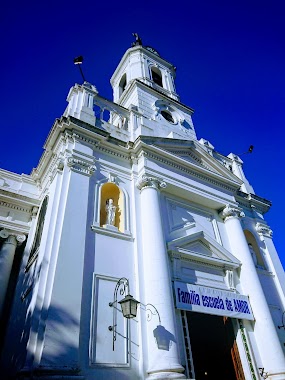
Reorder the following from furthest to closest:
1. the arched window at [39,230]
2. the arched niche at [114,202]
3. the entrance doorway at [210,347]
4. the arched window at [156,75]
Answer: the arched window at [156,75] < the entrance doorway at [210,347] < the arched window at [39,230] < the arched niche at [114,202]

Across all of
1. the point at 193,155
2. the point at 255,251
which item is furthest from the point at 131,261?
the point at 255,251

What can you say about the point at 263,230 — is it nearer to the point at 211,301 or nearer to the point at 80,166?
the point at 211,301

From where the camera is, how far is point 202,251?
11.1 m

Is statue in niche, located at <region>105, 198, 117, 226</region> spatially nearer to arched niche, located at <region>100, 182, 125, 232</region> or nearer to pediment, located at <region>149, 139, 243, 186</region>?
arched niche, located at <region>100, 182, 125, 232</region>

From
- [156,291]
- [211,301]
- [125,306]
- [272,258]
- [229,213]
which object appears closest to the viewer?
[125,306]

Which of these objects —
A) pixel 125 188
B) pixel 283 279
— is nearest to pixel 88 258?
pixel 125 188

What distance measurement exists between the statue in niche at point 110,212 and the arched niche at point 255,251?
25.4 feet

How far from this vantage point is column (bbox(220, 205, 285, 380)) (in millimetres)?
9227

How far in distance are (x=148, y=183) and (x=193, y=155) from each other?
14.3 ft

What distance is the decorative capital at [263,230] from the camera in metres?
14.9

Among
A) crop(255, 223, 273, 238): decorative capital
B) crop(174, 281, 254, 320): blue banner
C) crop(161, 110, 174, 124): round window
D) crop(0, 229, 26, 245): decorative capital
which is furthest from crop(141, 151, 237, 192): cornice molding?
crop(0, 229, 26, 245): decorative capital

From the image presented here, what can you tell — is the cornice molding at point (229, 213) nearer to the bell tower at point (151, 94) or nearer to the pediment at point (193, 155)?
the pediment at point (193, 155)

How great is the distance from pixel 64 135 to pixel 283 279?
11.8 meters

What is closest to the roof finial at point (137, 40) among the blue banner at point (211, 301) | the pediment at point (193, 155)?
the pediment at point (193, 155)
